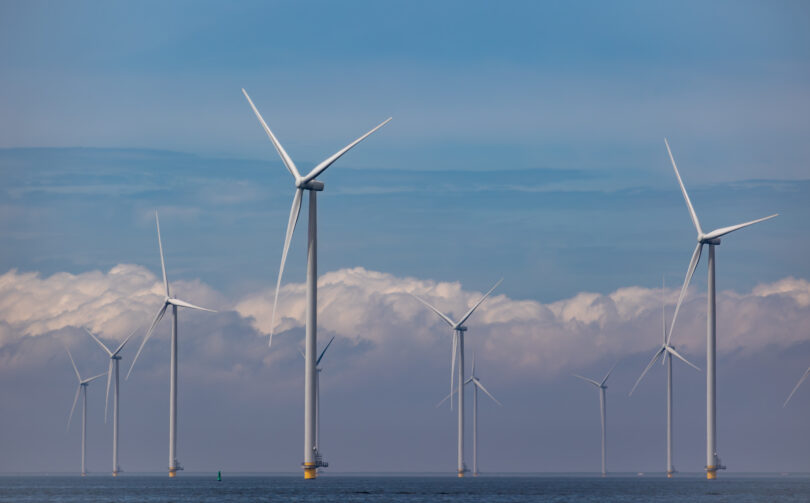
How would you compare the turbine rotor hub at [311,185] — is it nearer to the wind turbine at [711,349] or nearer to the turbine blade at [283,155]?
the turbine blade at [283,155]

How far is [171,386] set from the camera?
181 m

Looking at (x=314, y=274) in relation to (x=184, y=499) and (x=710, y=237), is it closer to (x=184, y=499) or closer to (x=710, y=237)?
(x=184, y=499)

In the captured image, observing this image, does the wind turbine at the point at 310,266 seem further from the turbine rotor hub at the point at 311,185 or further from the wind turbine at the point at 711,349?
the wind turbine at the point at 711,349

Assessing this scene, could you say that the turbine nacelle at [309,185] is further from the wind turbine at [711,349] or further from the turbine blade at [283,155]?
the wind turbine at [711,349]

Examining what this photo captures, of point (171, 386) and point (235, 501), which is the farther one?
point (171, 386)

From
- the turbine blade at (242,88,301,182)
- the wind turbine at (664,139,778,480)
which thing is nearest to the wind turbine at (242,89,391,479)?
the turbine blade at (242,88,301,182)

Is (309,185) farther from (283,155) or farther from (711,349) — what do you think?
(711,349)

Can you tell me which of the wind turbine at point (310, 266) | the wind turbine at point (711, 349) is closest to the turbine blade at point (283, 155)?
the wind turbine at point (310, 266)

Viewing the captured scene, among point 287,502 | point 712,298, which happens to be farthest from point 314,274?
point 712,298

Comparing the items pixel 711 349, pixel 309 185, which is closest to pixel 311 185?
pixel 309 185

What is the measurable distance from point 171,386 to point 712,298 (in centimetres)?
8247

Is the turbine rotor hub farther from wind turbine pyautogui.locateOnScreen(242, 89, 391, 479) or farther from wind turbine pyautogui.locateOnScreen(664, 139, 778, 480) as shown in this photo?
wind turbine pyautogui.locateOnScreen(664, 139, 778, 480)

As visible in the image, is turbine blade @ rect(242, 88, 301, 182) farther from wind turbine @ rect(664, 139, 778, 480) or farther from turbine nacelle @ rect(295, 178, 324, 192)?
wind turbine @ rect(664, 139, 778, 480)

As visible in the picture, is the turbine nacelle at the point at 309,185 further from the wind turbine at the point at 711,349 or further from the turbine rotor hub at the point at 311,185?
the wind turbine at the point at 711,349
